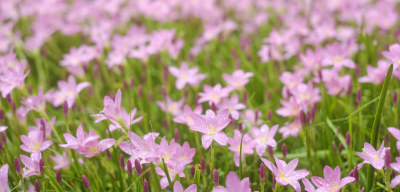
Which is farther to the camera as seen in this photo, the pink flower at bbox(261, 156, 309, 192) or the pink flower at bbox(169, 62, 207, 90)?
the pink flower at bbox(169, 62, 207, 90)

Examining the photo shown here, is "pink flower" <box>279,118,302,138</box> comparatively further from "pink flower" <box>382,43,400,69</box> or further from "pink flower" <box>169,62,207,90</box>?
"pink flower" <box>169,62,207,90</box>

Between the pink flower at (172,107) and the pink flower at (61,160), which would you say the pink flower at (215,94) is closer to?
the pink flower at (172,107)

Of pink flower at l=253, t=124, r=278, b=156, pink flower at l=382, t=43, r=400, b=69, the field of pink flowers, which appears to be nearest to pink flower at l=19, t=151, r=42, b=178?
the field of pink flowers

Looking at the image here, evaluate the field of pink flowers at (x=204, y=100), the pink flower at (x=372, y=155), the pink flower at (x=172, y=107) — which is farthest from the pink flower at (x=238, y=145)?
the pink flower at (x=172, y=107)

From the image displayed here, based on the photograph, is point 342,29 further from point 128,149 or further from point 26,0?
point 26,0

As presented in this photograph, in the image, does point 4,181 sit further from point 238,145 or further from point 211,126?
point 238,145

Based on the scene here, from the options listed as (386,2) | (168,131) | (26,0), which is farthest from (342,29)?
(26,0)

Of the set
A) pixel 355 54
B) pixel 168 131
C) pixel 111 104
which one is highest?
pixel 111 104
